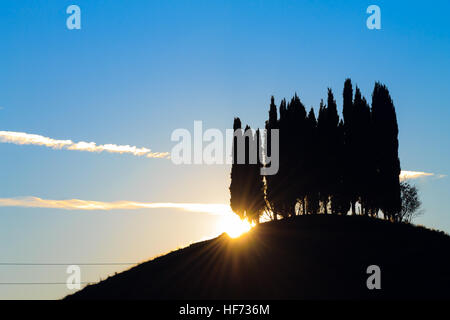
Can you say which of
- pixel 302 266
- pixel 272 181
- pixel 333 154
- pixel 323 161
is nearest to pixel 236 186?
pixel 272 181

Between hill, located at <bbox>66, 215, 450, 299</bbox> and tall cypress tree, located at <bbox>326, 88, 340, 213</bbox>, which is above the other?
tall cypress tree, located at <bbox>326, 88, 340, 213</bbox>

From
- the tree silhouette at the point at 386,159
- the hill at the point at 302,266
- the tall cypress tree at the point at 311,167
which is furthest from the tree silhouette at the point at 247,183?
the tree silhouette at the point at 386,159

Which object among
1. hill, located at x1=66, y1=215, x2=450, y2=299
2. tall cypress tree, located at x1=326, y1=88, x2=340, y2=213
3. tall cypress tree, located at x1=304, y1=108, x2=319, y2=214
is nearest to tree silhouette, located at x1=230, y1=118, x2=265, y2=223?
tall cypress tree, located at x1=304, y1=108, x2=319, y2=214

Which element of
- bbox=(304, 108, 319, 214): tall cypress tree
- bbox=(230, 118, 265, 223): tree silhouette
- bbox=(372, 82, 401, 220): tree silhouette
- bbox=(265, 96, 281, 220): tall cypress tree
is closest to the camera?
bbox=(304, 108, 319, 214): tall cypress tree

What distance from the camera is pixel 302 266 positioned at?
3434 centimetres

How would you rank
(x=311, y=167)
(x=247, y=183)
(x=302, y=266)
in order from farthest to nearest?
(x=247, y=183) → (x=311, y=167) → (x=302, y=266)

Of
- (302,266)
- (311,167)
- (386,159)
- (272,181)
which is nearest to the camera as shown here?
(302,266)

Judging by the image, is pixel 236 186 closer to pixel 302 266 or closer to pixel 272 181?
pixel 272 181

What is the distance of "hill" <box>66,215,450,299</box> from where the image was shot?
30.7 meters

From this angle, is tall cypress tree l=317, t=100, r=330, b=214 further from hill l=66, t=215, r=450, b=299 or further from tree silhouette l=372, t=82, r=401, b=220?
hill l=66, t=215, r=450, b=299

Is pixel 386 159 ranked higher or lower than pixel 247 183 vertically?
higher

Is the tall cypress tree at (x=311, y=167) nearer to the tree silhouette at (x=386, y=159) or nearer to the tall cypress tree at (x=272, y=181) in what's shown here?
the tall cypress tree at (x=272, y=181)

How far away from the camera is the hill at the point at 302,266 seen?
1209 inches

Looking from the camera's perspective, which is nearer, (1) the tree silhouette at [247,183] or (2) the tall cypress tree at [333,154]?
(2) the tall cypress tree at [333,154]
